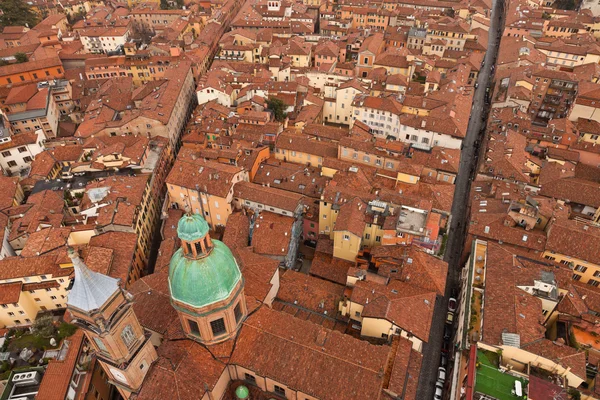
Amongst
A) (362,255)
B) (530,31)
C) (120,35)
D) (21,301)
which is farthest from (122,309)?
(530,31)

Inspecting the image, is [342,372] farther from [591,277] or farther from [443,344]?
[591,277]

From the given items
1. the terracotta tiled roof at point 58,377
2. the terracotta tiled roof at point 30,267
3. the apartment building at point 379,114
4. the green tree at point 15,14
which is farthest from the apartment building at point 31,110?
the apartment building at point 379,114

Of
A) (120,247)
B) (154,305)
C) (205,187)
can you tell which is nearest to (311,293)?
(154,305)

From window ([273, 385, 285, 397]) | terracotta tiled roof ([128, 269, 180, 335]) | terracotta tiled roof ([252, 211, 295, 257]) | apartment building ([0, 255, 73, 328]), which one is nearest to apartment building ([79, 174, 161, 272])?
apartment building ([0, 255, 73, 328])

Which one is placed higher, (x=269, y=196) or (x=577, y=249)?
(x=577, y=249)

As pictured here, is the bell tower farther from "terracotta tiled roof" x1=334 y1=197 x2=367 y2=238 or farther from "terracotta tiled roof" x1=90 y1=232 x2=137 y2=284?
"terracotta tiled roof" x1=334 y1=197 x2=367 y2=238

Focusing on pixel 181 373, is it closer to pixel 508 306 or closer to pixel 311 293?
pixel 311 293

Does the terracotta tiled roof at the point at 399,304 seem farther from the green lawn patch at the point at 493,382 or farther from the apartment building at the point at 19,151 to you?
the apartment building at the point at 19,151
